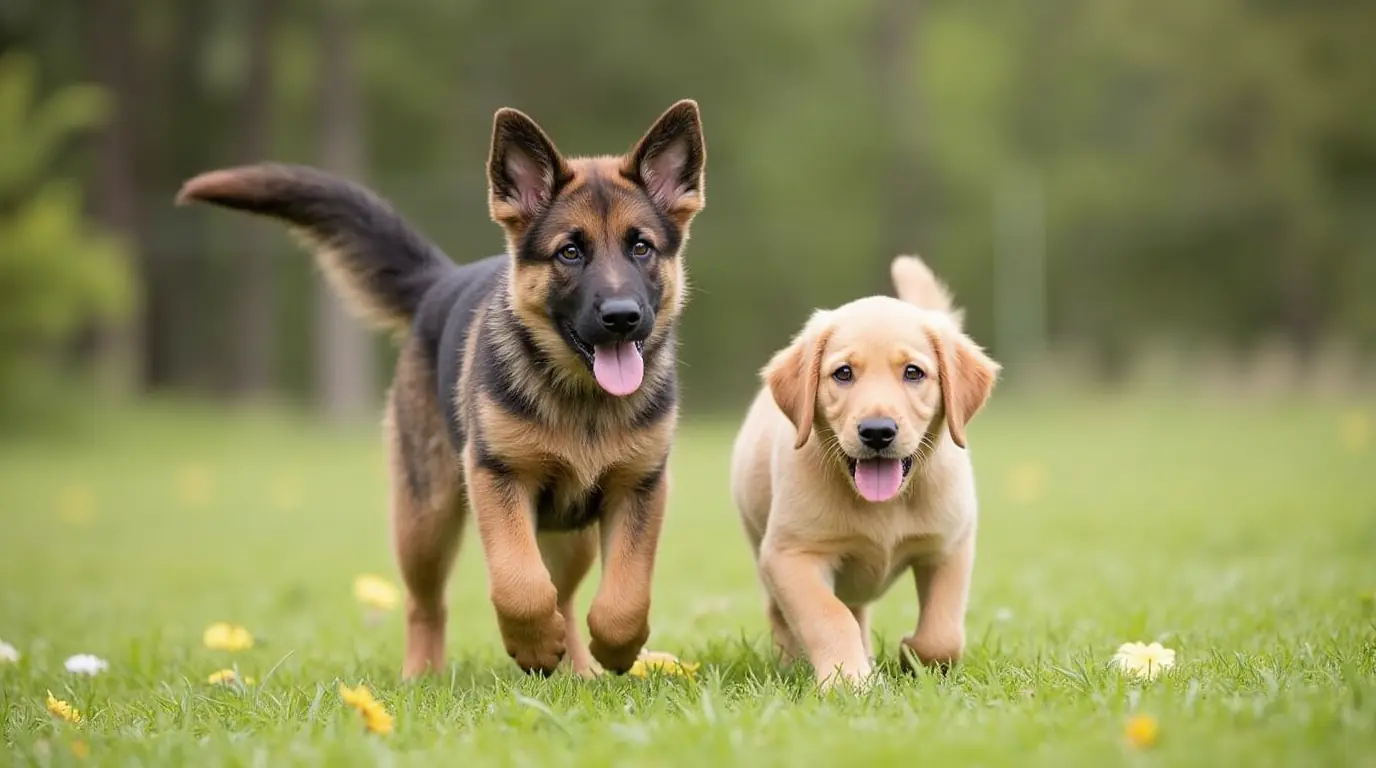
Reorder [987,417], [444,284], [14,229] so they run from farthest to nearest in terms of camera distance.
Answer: [987,417] → [14,229] → [444,284]

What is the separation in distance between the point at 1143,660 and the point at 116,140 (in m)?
27.0

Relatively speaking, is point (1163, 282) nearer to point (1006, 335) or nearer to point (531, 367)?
point (1006, 335)

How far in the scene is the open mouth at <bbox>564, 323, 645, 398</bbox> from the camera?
4.75 m

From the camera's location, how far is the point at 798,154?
123 ft

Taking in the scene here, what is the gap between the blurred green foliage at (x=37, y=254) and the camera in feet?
70.0

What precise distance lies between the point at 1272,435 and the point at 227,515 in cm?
1143

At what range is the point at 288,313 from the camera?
136 ft

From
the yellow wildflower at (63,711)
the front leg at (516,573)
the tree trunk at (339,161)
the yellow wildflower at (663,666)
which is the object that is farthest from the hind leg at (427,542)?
the tree trunk at (339,161)

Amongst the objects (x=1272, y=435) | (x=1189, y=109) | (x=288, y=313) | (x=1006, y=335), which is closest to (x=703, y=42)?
(x=1006, y=335)

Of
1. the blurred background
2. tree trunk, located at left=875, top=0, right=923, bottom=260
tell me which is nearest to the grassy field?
the blurred background

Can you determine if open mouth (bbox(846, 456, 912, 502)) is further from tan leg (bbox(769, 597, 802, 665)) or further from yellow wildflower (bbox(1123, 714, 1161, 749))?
yellow wildflower (bbox(1123, 714, 1161, 749))

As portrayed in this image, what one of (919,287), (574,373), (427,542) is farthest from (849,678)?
(427,542)

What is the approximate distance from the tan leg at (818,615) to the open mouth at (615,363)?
0.70m

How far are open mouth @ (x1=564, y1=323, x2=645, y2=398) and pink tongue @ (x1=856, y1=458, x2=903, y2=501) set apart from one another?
2.54 ft
